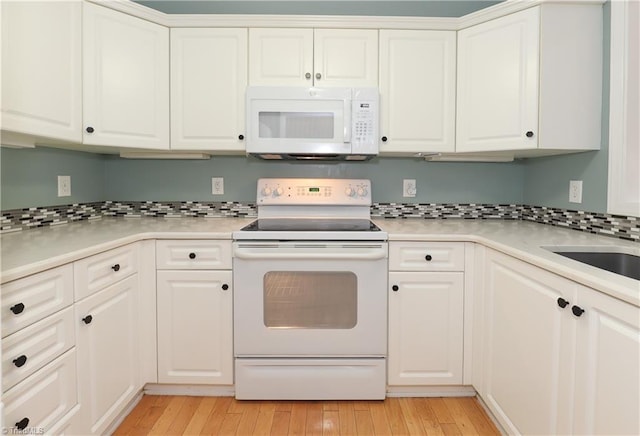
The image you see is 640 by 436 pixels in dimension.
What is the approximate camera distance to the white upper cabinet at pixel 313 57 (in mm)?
2064

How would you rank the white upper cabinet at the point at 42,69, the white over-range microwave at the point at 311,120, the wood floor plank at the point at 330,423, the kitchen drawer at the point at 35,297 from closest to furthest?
the kitchen drawer at the point at 35,297
the white upper cabinet at the point at 42,69
the wood floor plank at the point at 330,423
the white over-range microwave at the point at 311,120

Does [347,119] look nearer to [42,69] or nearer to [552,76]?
[552,76]

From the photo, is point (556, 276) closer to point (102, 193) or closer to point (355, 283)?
point (355, 283)

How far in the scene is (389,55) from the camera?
208cm

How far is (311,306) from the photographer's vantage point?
5.96 feet

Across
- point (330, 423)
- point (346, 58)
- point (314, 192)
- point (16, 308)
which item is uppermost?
point (346, 58)

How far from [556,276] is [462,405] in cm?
100

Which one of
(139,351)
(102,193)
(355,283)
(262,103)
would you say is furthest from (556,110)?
(102,193)

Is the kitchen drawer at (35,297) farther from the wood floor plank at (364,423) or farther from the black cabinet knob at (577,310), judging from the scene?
the black cabinet knob at (577,310)

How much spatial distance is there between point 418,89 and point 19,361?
6.89 ft

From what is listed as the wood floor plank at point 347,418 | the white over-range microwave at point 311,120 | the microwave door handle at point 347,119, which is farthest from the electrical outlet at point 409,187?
the wood floor plank at point 347,418

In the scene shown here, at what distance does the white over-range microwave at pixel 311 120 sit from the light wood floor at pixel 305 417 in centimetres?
132

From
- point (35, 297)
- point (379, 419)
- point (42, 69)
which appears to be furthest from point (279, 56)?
point (379, 419)

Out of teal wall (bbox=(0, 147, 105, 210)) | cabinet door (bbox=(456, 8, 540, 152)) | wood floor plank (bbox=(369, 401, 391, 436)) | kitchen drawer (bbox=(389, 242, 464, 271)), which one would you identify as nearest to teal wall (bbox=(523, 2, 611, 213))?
cabinet door (bbox=(456, 8, 540, 152))
